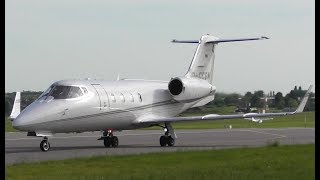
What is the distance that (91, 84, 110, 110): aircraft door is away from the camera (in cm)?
2830

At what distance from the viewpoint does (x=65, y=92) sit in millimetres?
26859

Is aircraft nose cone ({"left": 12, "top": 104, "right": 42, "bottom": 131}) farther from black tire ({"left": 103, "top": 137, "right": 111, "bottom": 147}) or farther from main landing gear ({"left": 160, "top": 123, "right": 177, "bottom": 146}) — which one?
main landing gear ({"left": 160, "top": 123, "right": 177, "bottom": 146})

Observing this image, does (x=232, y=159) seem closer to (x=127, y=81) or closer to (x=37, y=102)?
(x=37, y=102)

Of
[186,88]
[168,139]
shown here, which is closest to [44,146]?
[168,139]

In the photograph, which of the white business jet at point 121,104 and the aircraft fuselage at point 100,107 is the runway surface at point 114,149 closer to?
the white business jet at point 121,104

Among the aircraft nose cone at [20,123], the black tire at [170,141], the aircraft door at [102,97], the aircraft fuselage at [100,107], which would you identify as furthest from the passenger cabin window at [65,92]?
the black tire at [170,141]

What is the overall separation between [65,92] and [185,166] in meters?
10.2

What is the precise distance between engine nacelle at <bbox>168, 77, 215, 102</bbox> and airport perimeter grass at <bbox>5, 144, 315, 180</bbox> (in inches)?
392

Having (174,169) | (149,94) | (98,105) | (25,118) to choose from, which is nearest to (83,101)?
(98,105)

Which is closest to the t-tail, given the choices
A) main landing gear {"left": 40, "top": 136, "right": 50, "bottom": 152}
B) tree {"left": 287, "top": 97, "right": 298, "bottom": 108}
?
main landing gear {"left": 40, "top": 136, "right": 50, "bottom": 152}

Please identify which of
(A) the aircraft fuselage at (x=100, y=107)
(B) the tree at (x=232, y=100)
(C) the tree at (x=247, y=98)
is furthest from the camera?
(C) the tree at (x=247, y=98)

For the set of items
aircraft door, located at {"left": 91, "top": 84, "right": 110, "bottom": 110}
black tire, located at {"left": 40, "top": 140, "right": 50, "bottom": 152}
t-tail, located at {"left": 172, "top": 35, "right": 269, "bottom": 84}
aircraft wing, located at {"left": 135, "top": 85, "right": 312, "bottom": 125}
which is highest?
t-tail, located at {"left": 172, "top": 35, "right": 269, "bottom": 84}

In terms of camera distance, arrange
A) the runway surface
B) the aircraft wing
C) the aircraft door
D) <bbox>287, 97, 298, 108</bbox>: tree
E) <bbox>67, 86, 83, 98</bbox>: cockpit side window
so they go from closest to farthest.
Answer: the runway surface < <bbox>67, 86, 83, 98</bbox>: cockpit side window < the aircraft door < the aircraft wing < <bbox>287, 97, 298, 108</bbox>: tree

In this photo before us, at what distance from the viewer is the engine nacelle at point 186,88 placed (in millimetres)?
31953
